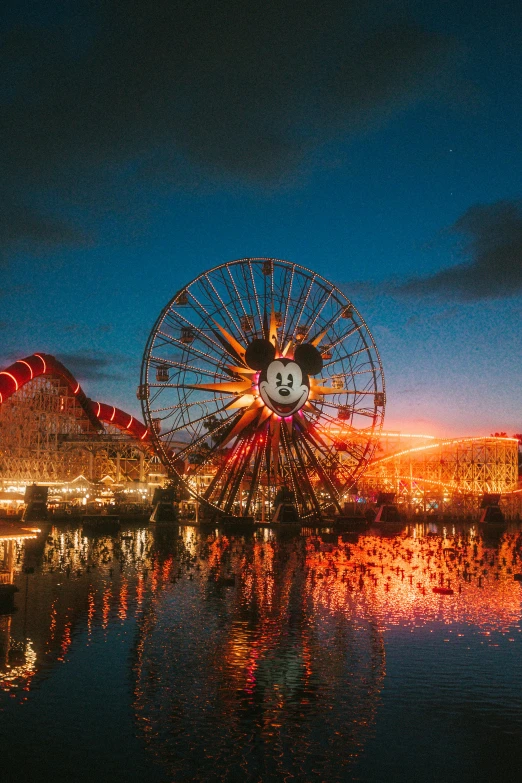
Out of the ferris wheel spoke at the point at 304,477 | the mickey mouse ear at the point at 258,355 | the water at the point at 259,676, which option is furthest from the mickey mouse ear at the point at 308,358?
the water at the point at 259,676

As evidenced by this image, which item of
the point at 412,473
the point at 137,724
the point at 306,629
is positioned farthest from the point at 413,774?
the point at 412,473

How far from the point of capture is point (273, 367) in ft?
194

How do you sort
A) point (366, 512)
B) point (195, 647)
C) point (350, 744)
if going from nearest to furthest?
point (350, 744), point (195, 647), point (366, 512)

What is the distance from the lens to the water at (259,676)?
46.4ft

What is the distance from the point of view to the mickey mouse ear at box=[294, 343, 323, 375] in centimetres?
6059

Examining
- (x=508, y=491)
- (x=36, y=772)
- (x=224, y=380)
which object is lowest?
(x=36, y=772)

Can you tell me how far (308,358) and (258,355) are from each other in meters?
4.26

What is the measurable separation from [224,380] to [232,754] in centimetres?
4614

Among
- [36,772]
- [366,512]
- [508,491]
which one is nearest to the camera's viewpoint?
[36,772]

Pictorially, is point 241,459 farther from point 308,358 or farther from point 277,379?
point 308,358

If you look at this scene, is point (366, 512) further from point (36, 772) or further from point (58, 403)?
point (36, 772)

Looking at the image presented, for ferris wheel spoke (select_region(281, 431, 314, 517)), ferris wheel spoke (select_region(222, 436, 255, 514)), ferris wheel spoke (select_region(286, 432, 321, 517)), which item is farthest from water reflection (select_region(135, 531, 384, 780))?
ferris wheel spoke (select_region(281, 431, 314, 517))

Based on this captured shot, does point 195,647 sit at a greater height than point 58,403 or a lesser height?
lesser

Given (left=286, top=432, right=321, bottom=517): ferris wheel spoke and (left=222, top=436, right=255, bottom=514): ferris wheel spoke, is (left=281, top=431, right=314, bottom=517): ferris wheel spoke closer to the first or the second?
(left=286, top=432, right=321, bottom=517): ferris wheel spoke
